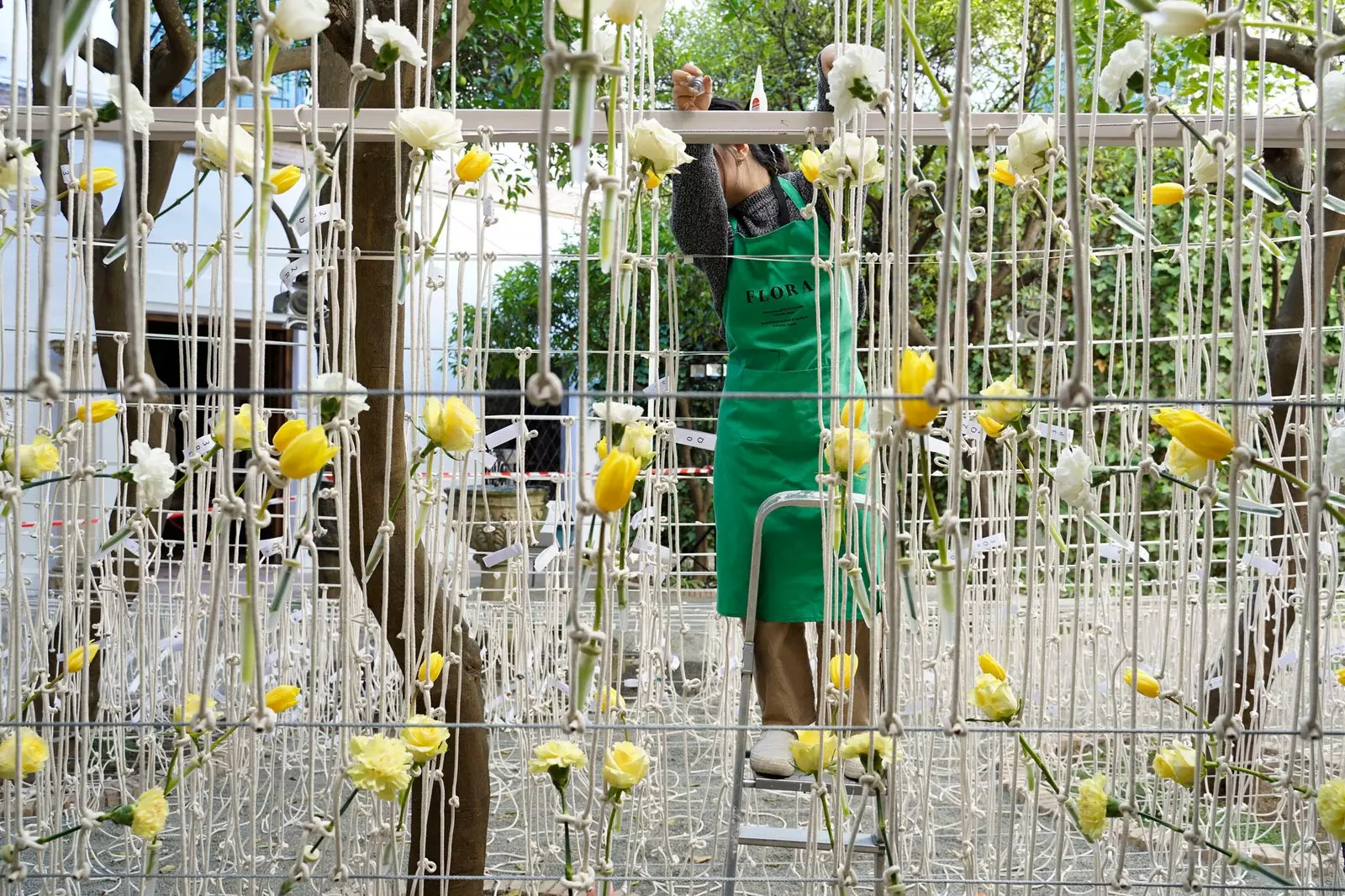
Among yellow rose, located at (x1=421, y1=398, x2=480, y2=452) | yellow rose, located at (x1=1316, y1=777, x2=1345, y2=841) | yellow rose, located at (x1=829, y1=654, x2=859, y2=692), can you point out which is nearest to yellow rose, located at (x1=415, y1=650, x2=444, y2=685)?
yellow rose, located at (x1=421, y1=398, x2=480, y2=452)

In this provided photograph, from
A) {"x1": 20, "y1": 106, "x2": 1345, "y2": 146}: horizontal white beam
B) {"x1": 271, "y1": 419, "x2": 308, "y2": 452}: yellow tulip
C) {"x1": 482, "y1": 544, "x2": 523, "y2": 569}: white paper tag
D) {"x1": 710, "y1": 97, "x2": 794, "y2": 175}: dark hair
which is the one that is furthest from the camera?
{"x1": 710, "y1": 97, "x2": 794, "y2": 175}: dark hair

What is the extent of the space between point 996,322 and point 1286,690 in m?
3.77

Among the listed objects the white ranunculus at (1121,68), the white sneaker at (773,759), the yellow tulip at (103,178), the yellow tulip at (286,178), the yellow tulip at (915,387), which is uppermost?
the white ranunculus at (1121,68)

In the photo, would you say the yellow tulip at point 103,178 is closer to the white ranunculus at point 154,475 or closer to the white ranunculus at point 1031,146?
the white ranunculus at point 154,475

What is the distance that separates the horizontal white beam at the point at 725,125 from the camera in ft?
3.81

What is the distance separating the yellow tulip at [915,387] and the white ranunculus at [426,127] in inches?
16.7

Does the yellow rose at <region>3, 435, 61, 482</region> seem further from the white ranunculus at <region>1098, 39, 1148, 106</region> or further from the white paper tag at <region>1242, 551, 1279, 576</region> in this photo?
the white paper tag at <region>1242, 551, 1279, 576</region>

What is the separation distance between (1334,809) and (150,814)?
0.87m

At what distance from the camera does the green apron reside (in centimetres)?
154

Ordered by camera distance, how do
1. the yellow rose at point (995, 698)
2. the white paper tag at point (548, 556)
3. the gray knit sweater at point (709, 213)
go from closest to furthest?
the yellow rose at point (995, 698), the gray knit sweater at point (709, 213), the white paper tag at point (548, 556)

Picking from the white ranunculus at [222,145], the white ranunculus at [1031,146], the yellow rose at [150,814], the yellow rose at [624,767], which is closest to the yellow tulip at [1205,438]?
the white ranunculus at [1031,146]

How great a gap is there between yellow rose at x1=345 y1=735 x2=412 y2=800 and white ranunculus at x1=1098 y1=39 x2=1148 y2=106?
747mm

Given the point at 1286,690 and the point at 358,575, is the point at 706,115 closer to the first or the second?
the point at 358,575

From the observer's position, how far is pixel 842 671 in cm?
86
